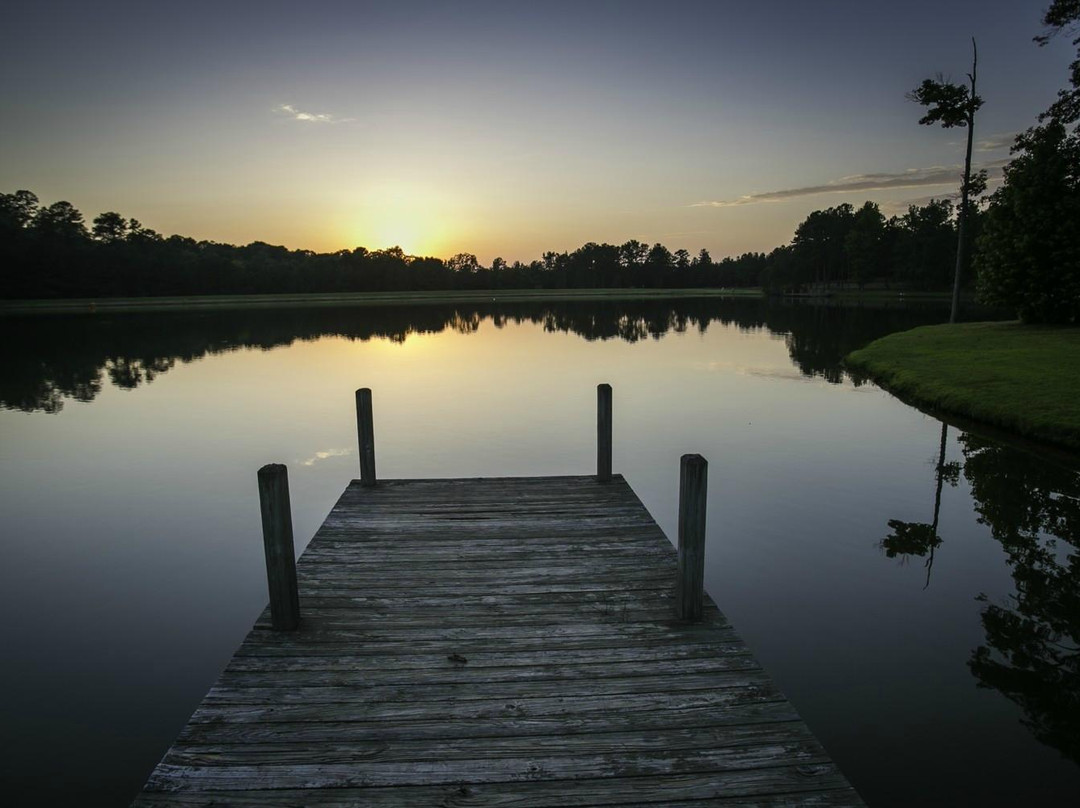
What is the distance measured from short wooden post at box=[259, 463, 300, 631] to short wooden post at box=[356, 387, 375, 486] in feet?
13.9

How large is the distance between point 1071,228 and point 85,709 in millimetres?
42868


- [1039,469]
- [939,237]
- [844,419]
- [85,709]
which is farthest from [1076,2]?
[939,237]

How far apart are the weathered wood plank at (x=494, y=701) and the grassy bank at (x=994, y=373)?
14.4 metres

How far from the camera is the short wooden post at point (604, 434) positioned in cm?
1024

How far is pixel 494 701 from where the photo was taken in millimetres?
4789

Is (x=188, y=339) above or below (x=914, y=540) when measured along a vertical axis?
above

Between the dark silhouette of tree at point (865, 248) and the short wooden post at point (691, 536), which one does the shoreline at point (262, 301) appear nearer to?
the dark silhouette of tree at point (865, 248)

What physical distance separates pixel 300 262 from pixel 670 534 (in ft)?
467

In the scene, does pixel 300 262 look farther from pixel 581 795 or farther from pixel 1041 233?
pixel 581 795

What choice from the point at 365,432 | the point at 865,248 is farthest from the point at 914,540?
the point at 865,248

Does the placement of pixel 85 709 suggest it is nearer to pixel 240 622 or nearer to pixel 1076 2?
pixel 240 622

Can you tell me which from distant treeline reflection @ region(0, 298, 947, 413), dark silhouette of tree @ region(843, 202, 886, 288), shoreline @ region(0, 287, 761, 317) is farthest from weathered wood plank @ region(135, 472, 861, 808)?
dark silhouette of tree @ region(843, 202, 886, 288)

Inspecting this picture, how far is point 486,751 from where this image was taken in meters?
4.26

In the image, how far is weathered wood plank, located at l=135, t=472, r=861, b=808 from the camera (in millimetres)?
3967
